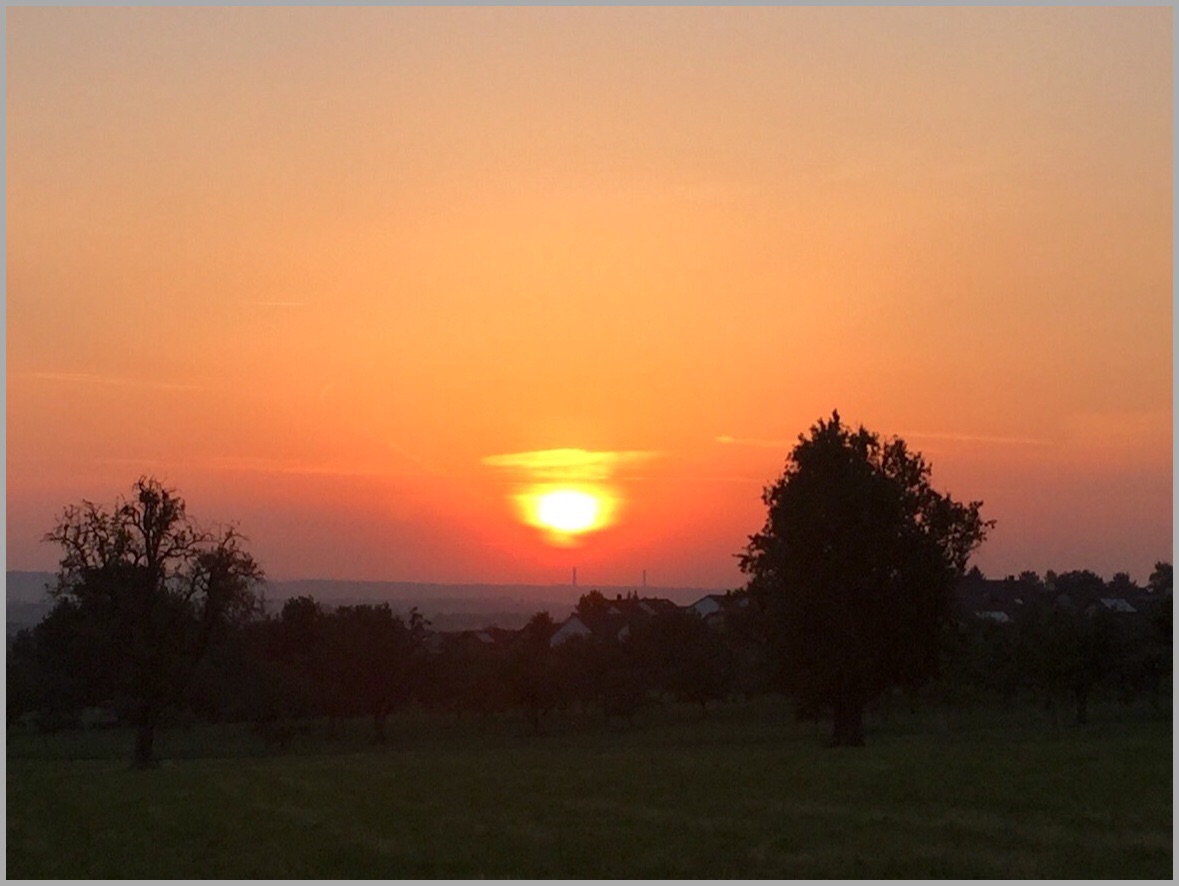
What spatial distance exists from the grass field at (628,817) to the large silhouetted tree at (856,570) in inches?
299

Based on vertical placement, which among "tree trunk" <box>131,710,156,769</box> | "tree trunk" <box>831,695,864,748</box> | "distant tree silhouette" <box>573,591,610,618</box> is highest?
"distant tree silhouette" <box>573,591,610,618</box>

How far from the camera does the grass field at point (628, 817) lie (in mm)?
22234

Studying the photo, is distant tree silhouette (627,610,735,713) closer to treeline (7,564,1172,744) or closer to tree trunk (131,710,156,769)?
treeline (7,564,1172,744)

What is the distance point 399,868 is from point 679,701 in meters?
88.9

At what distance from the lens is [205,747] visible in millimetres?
85500

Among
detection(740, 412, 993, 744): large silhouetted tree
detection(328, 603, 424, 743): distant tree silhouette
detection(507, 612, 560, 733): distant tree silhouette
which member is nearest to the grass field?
detection(740, 412, 993, 744): large silhouetted tree

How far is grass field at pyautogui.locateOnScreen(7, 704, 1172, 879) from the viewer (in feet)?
72.9

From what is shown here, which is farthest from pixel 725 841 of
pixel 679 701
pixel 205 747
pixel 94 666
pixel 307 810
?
pixel 679 701

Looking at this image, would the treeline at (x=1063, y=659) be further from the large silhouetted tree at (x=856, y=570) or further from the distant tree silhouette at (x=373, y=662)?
the distant tree silhouette at (x=373, y=662)

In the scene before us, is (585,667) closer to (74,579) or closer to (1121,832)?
(74,579)

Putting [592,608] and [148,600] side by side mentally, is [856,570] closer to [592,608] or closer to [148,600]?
[148,600]

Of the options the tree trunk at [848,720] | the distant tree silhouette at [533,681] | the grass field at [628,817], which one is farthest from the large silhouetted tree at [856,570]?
the distant tree silhouette at [533,681]

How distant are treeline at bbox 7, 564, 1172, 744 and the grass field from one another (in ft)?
124

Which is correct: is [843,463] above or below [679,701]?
above
